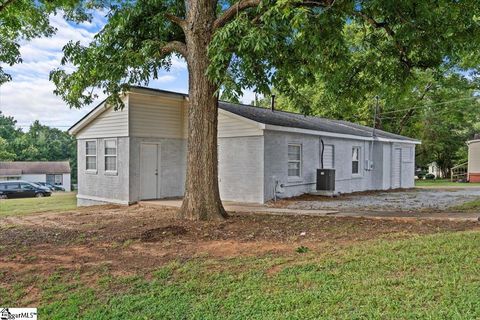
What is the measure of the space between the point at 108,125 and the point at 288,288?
10.8 meters

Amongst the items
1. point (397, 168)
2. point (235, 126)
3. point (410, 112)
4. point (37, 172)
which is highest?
point (410, 112)

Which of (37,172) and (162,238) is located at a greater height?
(162,238)

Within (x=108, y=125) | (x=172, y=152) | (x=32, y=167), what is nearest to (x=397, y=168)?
(x=172, y=152)

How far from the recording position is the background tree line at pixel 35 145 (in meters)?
59.1

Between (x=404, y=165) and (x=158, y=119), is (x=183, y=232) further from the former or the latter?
(x=404, y=165)

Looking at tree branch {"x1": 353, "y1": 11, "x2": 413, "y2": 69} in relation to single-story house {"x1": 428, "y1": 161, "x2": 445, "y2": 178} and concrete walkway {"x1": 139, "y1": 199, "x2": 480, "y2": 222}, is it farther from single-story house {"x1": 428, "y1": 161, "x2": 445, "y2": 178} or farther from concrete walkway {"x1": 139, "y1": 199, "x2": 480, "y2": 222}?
single-story house {"x1": 428, "y1": 161, "x2": 445, "y2": 178}

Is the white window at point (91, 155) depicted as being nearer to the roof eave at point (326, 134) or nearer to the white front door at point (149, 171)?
the white front door at point (149, 171)

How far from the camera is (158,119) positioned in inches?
520

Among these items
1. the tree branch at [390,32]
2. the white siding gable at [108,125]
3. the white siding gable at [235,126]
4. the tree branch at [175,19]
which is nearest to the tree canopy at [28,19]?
the tree branch at [175,19]

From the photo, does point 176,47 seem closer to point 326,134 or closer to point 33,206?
point 326,134

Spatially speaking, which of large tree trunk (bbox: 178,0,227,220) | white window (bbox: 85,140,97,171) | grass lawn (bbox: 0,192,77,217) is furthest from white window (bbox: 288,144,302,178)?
grass lawn (bbox: 0,192,77,217)

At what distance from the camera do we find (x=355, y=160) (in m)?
17.1

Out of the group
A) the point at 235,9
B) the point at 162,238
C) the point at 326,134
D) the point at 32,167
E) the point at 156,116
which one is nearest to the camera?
the point at 162,238

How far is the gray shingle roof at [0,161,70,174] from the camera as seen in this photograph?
1917 inches
